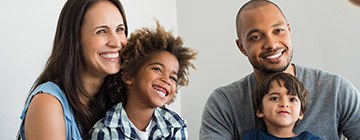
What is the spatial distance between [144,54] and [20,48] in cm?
46

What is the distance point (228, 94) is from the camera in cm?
154

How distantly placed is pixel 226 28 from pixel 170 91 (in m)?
1.14

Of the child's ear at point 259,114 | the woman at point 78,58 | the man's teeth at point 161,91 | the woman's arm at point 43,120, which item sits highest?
the woman at point 78,58

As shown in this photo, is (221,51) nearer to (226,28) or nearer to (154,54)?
(226,28)

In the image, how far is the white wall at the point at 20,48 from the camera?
1.45 metres

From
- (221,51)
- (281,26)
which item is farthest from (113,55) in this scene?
(221,51)

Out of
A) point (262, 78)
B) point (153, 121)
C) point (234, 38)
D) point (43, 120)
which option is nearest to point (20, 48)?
point (43, 120)

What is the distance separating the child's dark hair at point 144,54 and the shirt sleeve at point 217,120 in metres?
0.16

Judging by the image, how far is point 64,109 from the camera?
1.27 metres

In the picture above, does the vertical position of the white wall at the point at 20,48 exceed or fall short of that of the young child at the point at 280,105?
it exceeds it

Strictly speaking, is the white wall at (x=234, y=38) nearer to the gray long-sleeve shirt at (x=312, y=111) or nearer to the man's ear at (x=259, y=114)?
the gray long-sleeve shirt at (x=312, y=111)

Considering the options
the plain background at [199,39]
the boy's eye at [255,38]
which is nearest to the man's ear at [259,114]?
the boy's eye at [255,38]

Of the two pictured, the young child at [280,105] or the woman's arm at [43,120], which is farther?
the young child at [280,105]

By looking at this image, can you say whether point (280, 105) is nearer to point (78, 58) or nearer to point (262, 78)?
point (262, 78)
